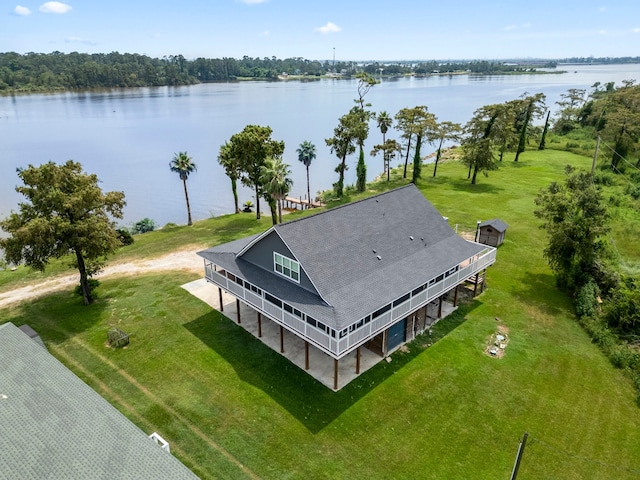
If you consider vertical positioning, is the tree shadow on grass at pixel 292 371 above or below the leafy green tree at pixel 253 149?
below

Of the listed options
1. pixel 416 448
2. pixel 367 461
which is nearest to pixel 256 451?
pixel 367 461

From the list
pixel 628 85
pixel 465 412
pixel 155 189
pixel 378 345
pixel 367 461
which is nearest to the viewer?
pixel 367 461

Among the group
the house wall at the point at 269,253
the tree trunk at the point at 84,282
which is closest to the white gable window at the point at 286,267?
the house wall at the point at 269,253

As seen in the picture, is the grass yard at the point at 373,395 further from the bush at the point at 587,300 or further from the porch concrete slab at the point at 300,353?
the bush at the point at 587,300

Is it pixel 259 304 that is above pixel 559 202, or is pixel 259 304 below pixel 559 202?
below

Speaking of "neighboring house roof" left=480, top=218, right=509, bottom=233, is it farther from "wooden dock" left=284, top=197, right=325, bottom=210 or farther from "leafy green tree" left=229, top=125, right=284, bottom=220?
"wooden dock" left=284, top=197, right=325, bottom=210

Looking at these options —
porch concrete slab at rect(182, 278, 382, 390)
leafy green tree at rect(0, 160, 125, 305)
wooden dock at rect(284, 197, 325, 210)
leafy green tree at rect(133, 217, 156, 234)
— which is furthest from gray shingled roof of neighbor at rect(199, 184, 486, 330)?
wooden dock at rect(284, 197, 325, 210)

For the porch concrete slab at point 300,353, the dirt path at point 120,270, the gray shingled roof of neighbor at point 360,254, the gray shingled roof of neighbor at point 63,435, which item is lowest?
the dirt path at point 120,270

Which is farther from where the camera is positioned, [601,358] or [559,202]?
[559,202]

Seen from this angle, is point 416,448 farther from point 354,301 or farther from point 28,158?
point 28,158
